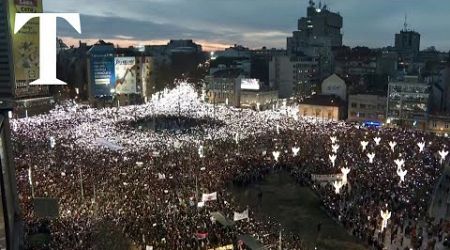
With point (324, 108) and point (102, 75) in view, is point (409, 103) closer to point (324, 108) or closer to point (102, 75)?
point (324, 108)

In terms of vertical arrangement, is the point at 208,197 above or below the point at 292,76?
below

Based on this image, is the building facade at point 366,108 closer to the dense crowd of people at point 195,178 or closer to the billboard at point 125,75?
the dense crowd of people at point 195,178

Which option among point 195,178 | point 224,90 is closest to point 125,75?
point 224,90

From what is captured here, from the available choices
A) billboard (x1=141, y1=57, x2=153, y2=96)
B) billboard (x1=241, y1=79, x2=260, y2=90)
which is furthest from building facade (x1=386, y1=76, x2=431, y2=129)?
billboard (x1=141, y1=57, x2=153, y2=96)

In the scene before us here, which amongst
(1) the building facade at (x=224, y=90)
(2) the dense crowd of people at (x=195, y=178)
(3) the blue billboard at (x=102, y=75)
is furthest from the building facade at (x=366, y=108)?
(3) the blue billboard at (x=102, y=75)

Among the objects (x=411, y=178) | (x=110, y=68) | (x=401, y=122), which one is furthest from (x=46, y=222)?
(x=110, y=68)

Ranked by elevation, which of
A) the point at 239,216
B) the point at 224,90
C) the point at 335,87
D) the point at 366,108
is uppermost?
the point at 335,87

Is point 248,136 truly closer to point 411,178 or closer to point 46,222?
point 411,178
